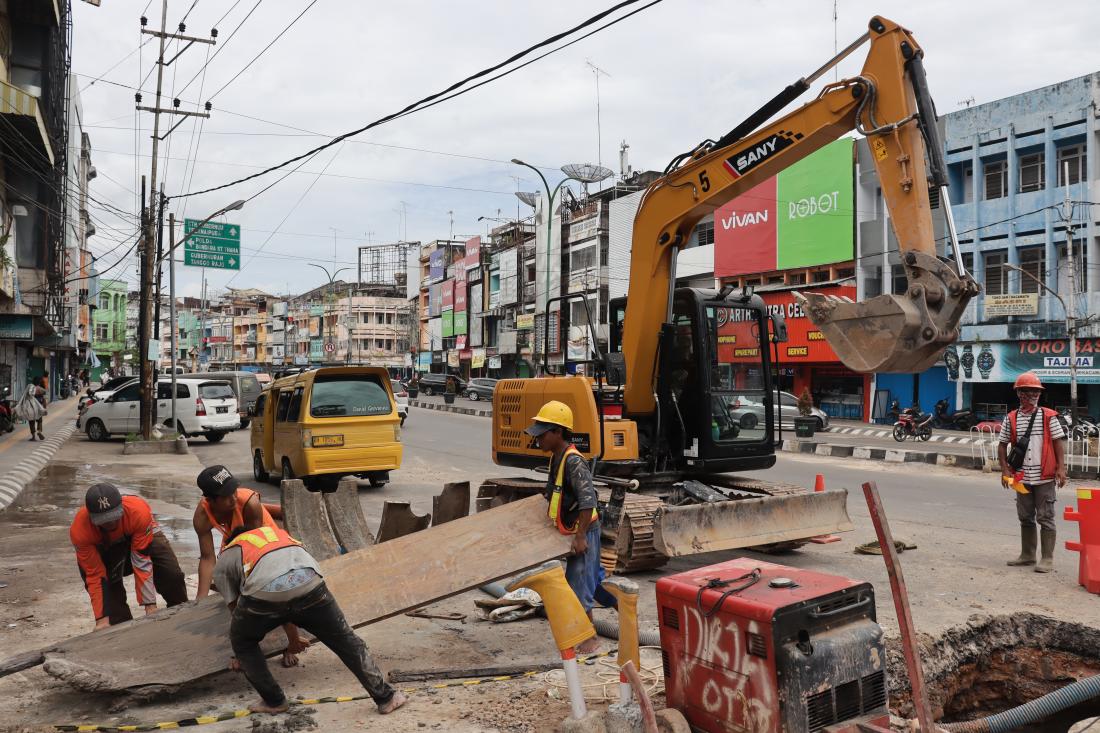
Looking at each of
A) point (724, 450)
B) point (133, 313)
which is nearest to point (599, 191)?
point (724, 450)

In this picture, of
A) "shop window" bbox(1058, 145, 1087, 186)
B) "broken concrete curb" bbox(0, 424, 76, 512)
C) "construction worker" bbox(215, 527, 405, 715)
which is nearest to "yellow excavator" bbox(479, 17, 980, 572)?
"construction worker" bbox(215, 527, 405, 715)

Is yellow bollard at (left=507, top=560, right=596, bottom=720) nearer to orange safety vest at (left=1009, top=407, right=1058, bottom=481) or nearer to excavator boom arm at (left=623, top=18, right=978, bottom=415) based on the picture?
excavator boom arm at (left=623, top=18, right=978, bottom=415)

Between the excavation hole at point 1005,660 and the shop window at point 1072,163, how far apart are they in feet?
83.0

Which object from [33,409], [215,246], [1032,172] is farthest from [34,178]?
[1032,172]

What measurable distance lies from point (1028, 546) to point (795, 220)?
2896 centimetres

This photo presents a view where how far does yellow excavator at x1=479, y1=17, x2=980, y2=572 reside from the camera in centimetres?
714

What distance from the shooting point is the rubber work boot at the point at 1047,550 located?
826 centimetres

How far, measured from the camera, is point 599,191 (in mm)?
51406

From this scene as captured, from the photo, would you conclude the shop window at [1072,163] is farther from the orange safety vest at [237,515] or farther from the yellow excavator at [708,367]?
the orange safety vest at [237,515]

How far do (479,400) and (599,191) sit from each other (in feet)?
46.8

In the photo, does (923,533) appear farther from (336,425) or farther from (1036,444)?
(336,425)

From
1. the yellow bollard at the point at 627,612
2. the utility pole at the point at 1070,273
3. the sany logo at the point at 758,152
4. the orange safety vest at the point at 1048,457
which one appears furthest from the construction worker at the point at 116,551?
the utility pole at the point at 1070,273

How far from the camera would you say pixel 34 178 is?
28203 millimetres

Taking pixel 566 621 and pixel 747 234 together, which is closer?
pixel 566 621
